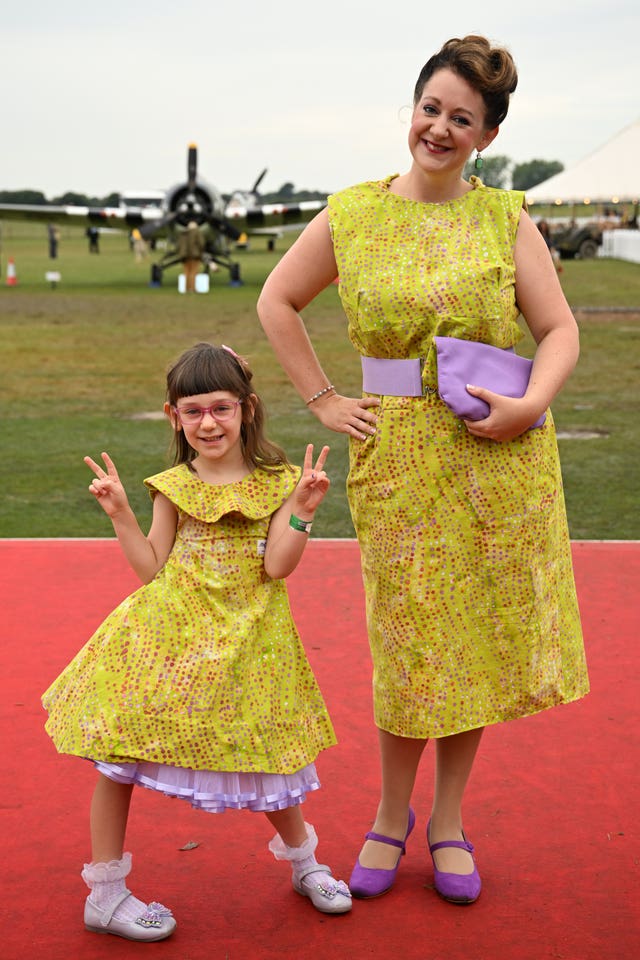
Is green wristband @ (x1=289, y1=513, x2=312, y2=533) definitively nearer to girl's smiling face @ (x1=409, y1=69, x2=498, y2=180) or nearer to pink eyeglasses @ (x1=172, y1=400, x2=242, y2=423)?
pink eyeglasses @ (x1=172, y1=400, x2=242, y2=423)

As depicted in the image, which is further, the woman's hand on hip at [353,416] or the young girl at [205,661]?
the woman's hand on hip at [353,416]

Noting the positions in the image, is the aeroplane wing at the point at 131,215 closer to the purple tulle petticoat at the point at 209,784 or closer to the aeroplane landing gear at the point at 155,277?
the aeroplane landing gear at the point at 155,277

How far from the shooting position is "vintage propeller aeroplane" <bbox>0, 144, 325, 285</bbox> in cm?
4084

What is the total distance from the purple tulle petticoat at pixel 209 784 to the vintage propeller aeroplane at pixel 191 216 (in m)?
35.5

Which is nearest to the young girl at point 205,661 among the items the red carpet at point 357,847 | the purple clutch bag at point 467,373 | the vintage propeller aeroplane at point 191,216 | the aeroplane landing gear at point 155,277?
the red carpet at point 357,847

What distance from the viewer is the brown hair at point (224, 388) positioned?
10.2 ft

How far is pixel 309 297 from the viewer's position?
3320 mm

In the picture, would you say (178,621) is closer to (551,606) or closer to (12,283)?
(551,606)

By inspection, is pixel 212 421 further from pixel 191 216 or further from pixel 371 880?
pixel 191 216

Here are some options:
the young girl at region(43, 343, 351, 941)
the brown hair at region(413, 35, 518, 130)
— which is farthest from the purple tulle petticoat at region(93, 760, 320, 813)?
the brown hair at region(413, 35, 518, 130)

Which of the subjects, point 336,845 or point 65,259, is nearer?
point 336,845

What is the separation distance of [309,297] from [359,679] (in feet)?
6.63

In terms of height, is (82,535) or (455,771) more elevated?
(455,771)

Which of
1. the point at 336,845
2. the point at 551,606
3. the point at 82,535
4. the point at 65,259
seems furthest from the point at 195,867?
the point at 65,259
